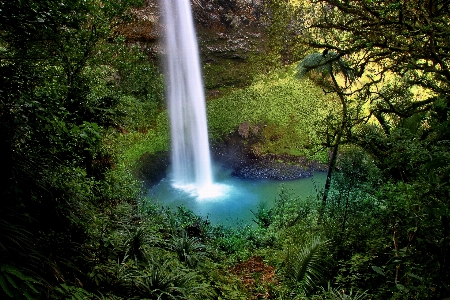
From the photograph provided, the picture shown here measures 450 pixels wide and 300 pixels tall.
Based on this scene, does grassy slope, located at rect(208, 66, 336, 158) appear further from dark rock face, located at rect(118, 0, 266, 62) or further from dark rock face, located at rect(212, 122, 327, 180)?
dark rock face, located at rect(118, 0, 266, 62)

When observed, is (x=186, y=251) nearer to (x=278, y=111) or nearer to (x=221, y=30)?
(x=278, y=111)

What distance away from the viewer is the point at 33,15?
2691mm

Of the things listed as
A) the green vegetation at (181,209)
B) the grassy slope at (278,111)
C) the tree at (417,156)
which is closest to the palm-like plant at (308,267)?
the green vegetation at (181,209)

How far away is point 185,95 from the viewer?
18375 millimetres

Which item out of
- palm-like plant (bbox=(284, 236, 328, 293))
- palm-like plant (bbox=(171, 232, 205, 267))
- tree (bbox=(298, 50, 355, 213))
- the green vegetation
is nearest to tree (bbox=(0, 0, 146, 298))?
the green vegetation

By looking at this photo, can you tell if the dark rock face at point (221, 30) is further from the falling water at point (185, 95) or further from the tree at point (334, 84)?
the tree at point (334, 84)

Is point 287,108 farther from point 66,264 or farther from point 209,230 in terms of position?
point 66,264

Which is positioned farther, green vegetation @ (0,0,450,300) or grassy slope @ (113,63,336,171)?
grassy slope @ (113,63,336,171)

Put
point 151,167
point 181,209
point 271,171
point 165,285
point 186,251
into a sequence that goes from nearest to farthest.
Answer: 1. point 165,285
2. point 186,251
3. point 181,209
4. point 151,167
5. point 271,171

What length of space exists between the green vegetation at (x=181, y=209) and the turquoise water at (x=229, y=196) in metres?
2.33

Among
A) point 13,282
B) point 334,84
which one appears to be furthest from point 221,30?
point 13,282

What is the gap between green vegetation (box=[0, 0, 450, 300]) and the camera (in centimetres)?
253

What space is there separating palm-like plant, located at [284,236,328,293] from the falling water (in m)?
10.5

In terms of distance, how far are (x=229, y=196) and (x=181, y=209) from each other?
4.04 metres
